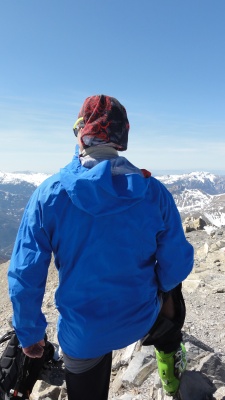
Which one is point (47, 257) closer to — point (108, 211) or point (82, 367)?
point (108, 211)

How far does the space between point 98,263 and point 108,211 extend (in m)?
0.51

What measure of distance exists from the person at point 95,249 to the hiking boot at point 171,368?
115 cm

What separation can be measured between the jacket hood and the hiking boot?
2.54m

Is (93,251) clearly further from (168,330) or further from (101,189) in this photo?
(168,330)

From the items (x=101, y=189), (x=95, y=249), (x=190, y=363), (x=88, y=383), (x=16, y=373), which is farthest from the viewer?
(x=190, y=363)

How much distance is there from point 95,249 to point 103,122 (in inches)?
47.2

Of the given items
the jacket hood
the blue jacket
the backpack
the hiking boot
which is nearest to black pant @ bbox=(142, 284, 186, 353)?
the hiking boot

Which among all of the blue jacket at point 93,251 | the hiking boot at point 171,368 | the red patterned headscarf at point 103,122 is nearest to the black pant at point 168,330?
the hiking boot at point 171,368

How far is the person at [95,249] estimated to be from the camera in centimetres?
277

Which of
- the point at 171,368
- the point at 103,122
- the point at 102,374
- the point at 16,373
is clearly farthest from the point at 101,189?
the point at 16,373

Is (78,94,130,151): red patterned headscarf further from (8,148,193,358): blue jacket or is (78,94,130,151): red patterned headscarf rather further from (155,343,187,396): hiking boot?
(155,343,187,396): hiking boot

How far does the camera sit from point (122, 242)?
9.41ft

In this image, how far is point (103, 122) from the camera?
9.69ft

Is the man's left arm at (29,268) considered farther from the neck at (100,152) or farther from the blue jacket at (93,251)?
the neck at (100,152)
